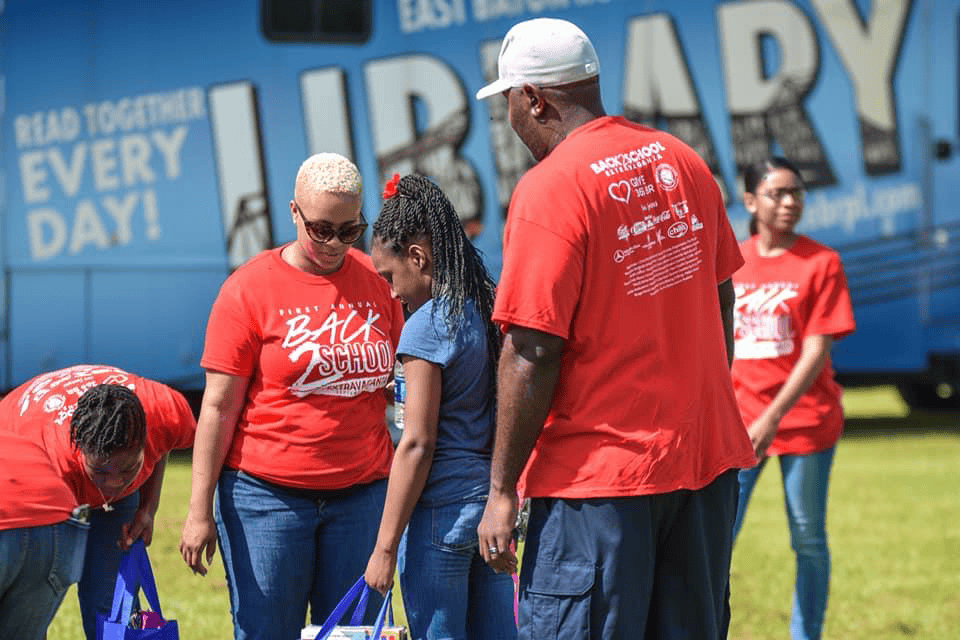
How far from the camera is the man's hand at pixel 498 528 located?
10.4 feet

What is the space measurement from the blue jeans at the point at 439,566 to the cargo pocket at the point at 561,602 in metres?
0.59

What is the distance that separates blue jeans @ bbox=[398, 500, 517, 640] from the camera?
12.1ft

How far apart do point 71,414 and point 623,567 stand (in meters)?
1.93

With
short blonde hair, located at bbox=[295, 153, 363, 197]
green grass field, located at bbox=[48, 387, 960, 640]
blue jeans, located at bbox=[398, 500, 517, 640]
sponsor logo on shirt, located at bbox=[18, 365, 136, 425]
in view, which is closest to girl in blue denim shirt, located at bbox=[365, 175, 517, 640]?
blue jeans, located at bbox=[398, 500, 517, 640]

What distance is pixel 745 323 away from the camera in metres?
5.76

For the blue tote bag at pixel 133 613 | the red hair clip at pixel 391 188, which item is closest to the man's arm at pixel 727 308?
→ the red hair clip at pixel 391 188

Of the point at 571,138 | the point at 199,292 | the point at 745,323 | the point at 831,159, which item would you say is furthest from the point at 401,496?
the point at 831,159

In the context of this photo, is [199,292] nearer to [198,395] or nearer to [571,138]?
[198,395]

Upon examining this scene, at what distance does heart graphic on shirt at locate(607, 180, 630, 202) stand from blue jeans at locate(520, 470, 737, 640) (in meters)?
0.65

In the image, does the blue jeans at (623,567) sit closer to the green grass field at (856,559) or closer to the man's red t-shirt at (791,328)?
the man's red t-shirt at (791,328)

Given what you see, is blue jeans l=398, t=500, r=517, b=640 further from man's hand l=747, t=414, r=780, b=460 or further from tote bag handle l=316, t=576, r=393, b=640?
man's hand l=747, t=414, r=780, b=460

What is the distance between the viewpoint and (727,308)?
144 inches

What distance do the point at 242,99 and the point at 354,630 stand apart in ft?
26.7

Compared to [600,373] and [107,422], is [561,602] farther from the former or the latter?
[107,422]
